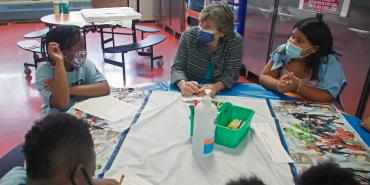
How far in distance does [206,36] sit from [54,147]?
130cm

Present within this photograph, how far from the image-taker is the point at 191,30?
2012mm

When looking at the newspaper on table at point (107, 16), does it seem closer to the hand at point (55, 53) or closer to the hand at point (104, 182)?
→ the hand at point (55, 53)

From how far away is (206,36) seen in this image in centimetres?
188

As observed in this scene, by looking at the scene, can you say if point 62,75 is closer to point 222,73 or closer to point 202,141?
point 202,141

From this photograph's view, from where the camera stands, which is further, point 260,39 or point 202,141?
point 260,39

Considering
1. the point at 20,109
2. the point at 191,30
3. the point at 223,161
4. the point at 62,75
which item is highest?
the point at 191,30

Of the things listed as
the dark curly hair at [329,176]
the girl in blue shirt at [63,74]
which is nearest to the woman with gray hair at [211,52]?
→ the girl in blue shirt at [63,74]

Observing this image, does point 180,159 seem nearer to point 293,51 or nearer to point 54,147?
point 54,147

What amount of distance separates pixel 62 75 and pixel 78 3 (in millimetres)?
6147

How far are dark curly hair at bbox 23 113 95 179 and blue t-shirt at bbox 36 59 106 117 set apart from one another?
2.40ft

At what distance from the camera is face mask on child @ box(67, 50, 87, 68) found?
1.60 metres

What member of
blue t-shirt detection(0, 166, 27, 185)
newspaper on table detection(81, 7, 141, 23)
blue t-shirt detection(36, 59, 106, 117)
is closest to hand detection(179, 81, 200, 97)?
blue t-shirt detection(36, 59, 106, 117)

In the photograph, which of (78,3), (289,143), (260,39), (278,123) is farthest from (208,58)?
(78,3)

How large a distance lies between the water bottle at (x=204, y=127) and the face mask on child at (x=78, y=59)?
826mm
